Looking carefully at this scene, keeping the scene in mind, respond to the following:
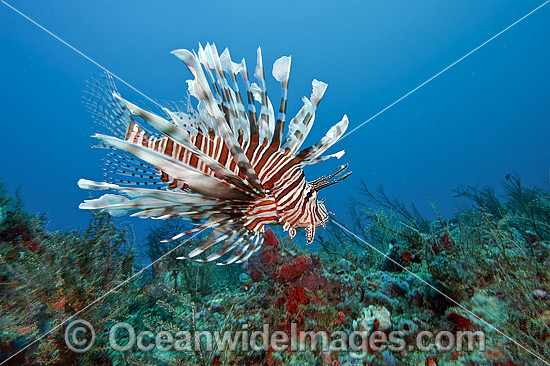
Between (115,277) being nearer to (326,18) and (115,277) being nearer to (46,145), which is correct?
(326,18)

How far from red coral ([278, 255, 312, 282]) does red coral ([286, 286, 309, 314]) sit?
0.85ft

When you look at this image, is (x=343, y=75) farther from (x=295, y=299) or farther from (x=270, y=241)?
(x=295, y=299)

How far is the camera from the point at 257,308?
3.49 meters

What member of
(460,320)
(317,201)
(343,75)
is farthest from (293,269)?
(343,75)

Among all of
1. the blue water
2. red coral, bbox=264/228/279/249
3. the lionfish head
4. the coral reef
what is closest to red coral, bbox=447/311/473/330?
the coral reef

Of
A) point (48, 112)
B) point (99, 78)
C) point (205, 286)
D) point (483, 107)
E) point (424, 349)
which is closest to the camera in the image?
point (424, 349)

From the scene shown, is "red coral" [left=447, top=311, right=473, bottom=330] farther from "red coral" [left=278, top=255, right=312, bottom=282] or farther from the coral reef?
"red coral" [left=278, top=255, right=312, bottom=282]

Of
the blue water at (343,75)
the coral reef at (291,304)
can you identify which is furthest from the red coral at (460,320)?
the blue water at (343,75)

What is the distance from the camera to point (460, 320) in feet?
9.37

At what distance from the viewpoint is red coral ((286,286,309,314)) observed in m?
3.24

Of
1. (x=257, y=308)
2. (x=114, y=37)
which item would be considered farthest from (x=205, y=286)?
(x=114, y=37)

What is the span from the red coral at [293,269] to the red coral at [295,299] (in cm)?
26

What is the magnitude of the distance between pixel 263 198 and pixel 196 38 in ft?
276

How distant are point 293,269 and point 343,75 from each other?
3755 inches
